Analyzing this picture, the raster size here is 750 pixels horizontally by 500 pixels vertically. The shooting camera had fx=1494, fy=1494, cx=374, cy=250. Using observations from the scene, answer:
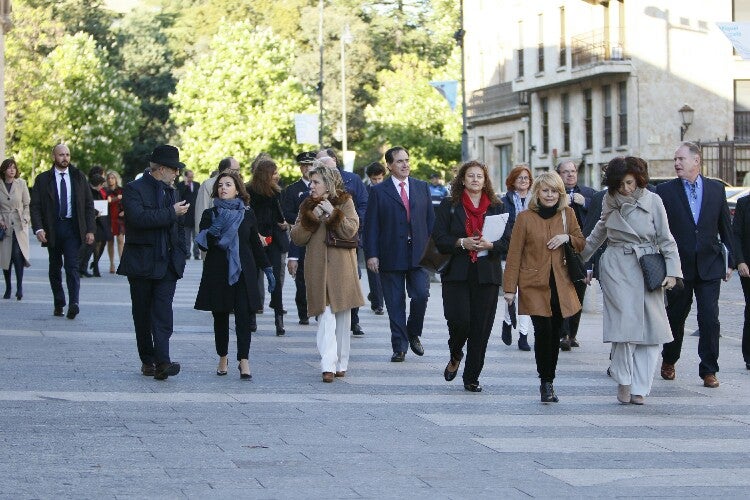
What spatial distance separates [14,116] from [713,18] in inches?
1160

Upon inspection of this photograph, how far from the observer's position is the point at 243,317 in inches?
456

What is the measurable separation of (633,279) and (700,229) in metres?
1.45

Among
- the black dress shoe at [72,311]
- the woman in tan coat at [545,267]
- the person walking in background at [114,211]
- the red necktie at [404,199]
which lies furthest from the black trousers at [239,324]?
the person walking in background at [114,211]

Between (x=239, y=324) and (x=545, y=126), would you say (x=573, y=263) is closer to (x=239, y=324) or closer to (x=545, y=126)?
(x=239, y=324)

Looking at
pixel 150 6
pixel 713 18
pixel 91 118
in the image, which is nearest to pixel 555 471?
pixel 713 18

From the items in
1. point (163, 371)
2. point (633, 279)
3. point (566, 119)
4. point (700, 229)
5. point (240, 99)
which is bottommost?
point (163, 371)

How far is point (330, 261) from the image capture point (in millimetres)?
11727

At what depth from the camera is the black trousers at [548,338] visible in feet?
33.8

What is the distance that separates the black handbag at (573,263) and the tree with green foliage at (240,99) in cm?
6236

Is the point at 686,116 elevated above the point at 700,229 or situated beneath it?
elevated above

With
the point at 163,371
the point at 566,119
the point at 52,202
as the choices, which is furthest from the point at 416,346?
the point at 566,119

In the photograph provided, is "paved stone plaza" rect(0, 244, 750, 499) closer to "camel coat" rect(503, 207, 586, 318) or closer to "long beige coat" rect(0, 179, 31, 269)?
"camel coat" rect(503, 207, 586, 318)

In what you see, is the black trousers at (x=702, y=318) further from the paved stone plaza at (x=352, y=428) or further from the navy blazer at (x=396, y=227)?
the navy blazer at (x=396, y=227)

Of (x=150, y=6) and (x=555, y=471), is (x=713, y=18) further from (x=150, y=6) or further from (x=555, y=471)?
(x=150, y=6)
